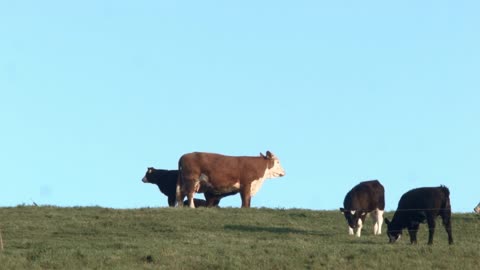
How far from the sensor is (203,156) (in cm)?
3897

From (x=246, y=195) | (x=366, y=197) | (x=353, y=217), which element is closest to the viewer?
(x=353, y=217)

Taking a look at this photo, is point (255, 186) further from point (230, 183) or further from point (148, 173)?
point (148, 173)

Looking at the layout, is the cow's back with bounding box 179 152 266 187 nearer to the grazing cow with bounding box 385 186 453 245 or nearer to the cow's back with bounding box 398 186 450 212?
the grazing cow with bounding box 385 186 453 245

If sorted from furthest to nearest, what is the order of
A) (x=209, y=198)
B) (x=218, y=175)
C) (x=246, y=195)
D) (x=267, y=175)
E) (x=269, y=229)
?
(x=267, y=175)
(x=209, y=198)
(x=246, y=195)
(x=218, y=175)
(x=269, y=229)

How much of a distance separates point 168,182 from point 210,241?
1257 centimetres

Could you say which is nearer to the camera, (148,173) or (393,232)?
(393,232)

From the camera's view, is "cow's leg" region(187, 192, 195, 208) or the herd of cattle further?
"cow's leg" region(187, 192, 195, 208)

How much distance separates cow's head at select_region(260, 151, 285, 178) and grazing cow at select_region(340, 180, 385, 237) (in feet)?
27.1

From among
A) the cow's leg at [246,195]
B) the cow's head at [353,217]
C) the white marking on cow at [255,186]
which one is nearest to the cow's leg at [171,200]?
the cow's leg at [246,195]

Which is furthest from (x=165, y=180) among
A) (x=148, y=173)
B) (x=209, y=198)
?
(x=209, y=198)

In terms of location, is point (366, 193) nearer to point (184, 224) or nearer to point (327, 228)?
point (327, 228)

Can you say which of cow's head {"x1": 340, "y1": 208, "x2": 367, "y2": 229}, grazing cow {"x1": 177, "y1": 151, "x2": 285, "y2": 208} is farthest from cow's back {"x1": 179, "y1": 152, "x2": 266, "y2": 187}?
cow's head {"x1": 340, "y1": 208, "x2": 367, "y2": 229}

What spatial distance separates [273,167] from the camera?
134 feet

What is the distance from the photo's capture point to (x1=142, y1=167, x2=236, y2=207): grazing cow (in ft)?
131
